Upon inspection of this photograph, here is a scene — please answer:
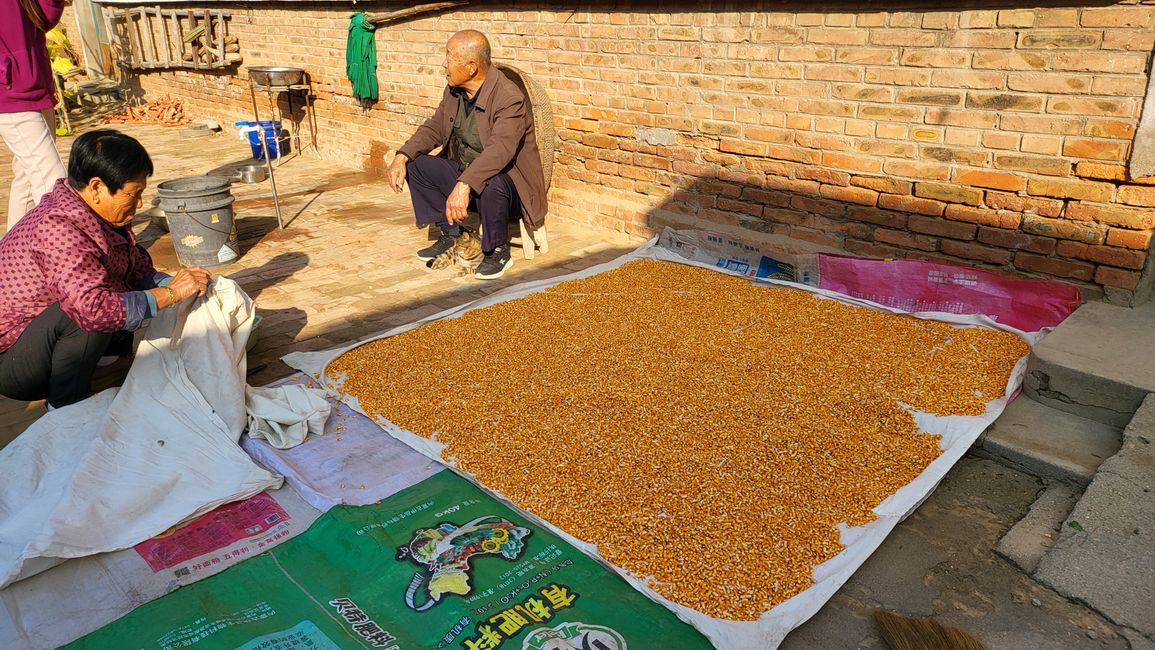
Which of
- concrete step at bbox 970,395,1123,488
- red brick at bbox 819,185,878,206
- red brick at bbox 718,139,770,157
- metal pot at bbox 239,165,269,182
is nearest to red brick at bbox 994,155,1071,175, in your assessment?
red brick at bbox 819,185,878,206

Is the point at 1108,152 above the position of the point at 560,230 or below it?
above

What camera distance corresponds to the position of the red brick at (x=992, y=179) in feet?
10.8

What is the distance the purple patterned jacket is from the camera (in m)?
2.44

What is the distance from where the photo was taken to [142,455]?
7.80 feet

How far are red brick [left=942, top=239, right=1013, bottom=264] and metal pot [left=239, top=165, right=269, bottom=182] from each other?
571cm

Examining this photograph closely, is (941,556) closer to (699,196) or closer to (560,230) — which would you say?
(699,196)

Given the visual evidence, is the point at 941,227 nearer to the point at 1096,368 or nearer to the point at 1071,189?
the point at 1071,189

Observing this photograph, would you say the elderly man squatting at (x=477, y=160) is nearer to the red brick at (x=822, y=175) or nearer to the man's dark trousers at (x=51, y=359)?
the red brick at (x=822, y=175)

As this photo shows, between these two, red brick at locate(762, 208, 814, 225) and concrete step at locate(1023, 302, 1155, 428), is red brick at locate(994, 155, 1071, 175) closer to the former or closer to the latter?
concrete step at locate(1023, 302, 1155, 428)

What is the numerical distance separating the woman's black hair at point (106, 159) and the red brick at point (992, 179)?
3.33 metres

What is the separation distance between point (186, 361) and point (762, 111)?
307 centimetres

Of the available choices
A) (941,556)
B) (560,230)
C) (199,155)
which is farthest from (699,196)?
(199,155)

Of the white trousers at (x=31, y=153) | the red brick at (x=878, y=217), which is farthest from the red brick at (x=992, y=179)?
the white trousers at (x=31, y=153)

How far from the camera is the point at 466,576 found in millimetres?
2025
